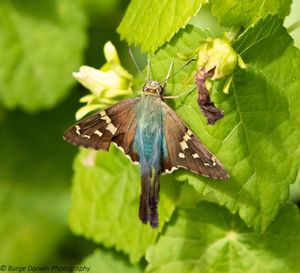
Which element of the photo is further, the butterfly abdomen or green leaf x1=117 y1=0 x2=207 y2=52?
the butterfly abdomen

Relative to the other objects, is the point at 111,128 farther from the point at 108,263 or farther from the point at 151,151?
the point at 108,263

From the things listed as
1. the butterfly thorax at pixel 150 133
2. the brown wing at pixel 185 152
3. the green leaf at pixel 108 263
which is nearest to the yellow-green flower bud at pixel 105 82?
the butterfly thorax at pixel 150 133

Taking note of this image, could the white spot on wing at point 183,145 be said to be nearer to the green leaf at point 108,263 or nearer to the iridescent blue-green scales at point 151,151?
the iridescent blue-green scales at point 151,151

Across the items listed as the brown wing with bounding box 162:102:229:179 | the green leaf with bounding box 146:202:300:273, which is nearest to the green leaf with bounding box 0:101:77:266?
the green leaf with bounding box 146:202:300:273

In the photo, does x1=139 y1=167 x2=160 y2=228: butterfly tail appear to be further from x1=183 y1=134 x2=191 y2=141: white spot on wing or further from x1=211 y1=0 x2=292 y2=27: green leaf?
x1=211 y1=0 x2=292 y2=27: green leaf

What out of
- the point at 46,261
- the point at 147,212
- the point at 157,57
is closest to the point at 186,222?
the point at 147,212
